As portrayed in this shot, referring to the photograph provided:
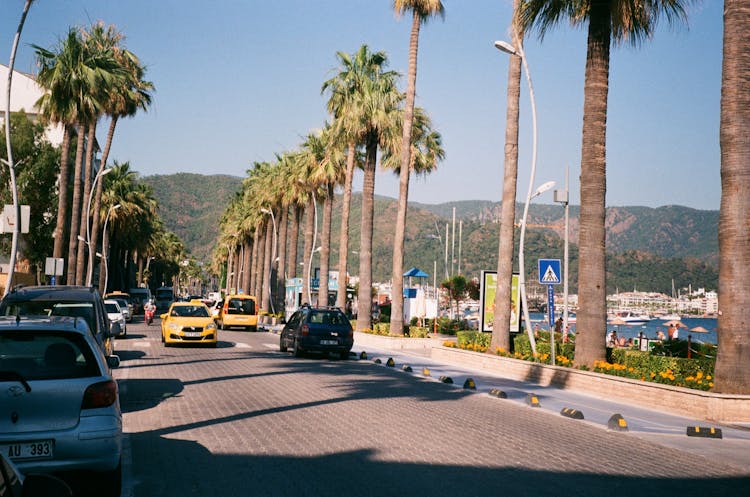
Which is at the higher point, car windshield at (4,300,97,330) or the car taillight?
car windshield at (4,300,97,330)

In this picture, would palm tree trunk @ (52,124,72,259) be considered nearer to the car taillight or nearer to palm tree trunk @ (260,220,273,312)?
palm tree trunk @ (260,220,273,312)

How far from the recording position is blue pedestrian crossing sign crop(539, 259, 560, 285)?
20797 mm

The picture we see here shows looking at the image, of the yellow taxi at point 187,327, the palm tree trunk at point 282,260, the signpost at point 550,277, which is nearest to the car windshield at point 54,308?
the signpost at point 550,277

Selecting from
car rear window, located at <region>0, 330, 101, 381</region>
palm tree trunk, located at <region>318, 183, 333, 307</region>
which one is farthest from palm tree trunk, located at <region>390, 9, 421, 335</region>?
car rear window, located at <region>0, 330, 101, 381</region>

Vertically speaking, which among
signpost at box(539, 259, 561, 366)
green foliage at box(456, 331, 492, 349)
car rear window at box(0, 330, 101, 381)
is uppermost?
signpost at box(539, 259, 561, 366)

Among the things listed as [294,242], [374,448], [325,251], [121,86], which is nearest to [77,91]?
[121,86]

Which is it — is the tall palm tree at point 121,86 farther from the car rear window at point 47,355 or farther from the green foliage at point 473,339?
the car rear window at point 47,355

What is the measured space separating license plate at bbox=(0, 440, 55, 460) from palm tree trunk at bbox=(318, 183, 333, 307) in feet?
125

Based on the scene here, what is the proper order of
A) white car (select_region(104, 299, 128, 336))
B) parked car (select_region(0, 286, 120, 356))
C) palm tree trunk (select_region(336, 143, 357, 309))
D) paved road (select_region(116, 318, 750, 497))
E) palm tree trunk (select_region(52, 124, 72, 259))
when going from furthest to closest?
palm tree trunk (select_region(336, 143, 357, 309)) < palm tree trunk (select_region(52, 124, 72, 259)) < white car (select_region(104, 299, 128, 336)) < parked car (select_region(0, 286, 120, 356)) < paved road (select_region(116, 318, 750, 497))

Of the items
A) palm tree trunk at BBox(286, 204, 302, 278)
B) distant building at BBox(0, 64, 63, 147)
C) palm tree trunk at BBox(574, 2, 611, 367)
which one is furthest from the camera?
distant building at BBox(0, 64, 63, 147)

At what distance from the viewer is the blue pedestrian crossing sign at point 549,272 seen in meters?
20.8

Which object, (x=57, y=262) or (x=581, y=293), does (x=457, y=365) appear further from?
(x=57, y=262)

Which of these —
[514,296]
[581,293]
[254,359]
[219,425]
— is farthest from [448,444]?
[514,296]

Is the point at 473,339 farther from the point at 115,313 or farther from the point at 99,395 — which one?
the point at 99,395
